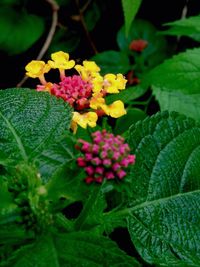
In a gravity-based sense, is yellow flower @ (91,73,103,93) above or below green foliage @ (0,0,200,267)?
above

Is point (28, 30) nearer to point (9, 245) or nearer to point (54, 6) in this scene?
point (54, 6)

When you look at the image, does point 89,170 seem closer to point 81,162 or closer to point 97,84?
point 81,162

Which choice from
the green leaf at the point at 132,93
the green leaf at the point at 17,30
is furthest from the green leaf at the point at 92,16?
the green leaf at the point at 132,93

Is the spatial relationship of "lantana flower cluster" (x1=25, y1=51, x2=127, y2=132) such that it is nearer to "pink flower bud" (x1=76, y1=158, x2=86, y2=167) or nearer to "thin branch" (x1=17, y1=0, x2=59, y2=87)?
"pink flower bud" (x1=76, y1=158, x2=86, y2=167)

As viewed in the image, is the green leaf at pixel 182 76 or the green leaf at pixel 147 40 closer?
the green leaf at pixel 182 76

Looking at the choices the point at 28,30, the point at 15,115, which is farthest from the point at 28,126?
the point at 28,30

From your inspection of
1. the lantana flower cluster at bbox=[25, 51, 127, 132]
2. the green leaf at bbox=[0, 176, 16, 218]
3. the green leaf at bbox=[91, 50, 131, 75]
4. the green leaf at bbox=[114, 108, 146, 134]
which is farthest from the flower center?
the green leaf at bbox=[91, 50, 131, 75]

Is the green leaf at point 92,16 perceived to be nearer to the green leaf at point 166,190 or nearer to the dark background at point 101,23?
the dark background at point 101,23
